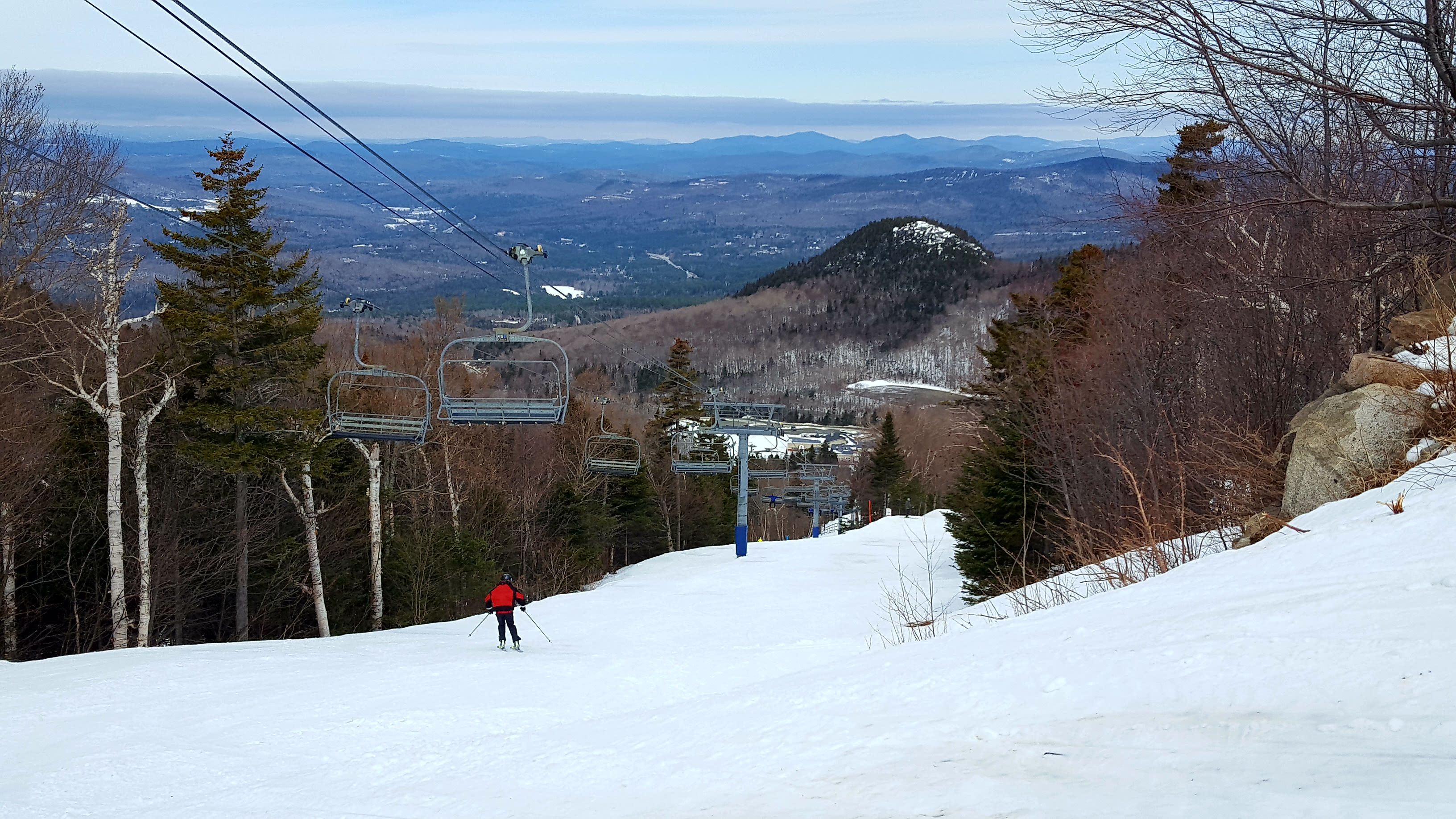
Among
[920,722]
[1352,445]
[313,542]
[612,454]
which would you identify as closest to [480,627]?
[313,542]

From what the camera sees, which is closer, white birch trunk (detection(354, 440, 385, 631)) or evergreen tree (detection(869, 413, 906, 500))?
white birch trunk (detection(354, 440, 385, 631))

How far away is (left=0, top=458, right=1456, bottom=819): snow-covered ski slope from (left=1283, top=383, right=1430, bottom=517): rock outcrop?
650 mm

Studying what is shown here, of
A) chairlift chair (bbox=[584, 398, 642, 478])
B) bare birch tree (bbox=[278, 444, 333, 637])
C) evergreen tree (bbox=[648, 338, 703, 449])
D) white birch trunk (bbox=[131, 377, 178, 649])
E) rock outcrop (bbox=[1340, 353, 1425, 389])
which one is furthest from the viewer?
evergreen tree (bbox=[648, 338, 703, 449])

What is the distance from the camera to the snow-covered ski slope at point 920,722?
407 cm

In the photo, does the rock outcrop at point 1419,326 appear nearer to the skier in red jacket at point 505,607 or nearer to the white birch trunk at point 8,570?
the skier in red jacket at point 505,607

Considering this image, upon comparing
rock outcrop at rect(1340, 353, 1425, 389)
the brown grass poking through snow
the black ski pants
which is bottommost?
the black ski pants

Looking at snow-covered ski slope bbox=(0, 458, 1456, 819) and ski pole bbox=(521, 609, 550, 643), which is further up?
snow-covered ski slope bbox=(0, 458, 1456, 819)

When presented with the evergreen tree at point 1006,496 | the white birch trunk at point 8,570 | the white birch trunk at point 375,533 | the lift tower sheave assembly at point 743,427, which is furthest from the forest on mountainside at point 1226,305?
the white birch trunk at point 8,570

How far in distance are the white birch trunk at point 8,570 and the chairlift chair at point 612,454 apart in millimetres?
11630

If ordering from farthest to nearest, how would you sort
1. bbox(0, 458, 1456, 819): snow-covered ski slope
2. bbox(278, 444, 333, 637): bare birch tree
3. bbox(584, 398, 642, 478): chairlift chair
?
bbox(584, 398, 642, 478): chairlift chair
bbox(278, 444, 333, 637): bare birch tree
bbox(0, 458, 1456, 819): snow-covered ski slope

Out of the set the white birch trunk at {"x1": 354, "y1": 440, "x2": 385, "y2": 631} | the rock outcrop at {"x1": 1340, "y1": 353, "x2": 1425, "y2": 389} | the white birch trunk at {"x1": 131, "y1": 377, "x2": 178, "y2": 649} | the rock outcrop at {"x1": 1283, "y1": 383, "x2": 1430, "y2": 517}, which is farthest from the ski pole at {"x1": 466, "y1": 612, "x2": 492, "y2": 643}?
the rock outcrop at {"x1": 1340, "y1": 353, "x2": 1425, "y2": 389}

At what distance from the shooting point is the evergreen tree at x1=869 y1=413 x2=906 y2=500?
72.3m

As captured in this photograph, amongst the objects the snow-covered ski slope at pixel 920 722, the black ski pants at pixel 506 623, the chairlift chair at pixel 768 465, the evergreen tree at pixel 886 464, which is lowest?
the chairlift chair at pixel 768 465

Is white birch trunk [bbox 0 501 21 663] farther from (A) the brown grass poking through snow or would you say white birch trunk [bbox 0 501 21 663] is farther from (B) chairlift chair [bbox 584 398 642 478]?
(A) the brown grass poking through snow
